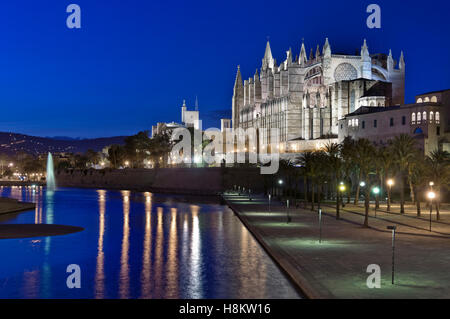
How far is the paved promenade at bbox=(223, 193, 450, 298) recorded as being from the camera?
→ 11.6 meters

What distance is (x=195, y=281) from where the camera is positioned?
14.4 meters

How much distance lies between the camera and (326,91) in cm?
8225

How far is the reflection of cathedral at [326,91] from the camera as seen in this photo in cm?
7688

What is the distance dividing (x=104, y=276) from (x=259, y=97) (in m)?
95.2

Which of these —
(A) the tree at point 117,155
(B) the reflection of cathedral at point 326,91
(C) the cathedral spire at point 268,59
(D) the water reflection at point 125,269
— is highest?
(C) the cathedral spire at point 268,59

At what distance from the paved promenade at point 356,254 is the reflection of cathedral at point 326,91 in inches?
2008

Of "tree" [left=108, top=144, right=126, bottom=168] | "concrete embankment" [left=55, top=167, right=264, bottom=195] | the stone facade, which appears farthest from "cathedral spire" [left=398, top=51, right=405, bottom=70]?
"tree" [left=108, top=144, right=126, bottom=168]

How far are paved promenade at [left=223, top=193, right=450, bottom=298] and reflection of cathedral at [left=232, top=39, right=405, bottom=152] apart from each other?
51.0 metres

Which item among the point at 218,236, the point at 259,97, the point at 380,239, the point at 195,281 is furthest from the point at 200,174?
the point at 195,281

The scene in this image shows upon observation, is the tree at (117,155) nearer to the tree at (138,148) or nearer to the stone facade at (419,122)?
the tree at (138,148)

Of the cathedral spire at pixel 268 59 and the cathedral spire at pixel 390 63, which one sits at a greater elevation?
the cathedral spire at pixel 268 59

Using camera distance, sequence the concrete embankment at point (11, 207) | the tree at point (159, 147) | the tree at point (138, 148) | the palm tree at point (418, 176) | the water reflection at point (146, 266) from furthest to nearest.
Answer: the tree at point (138, 148), the tree at point (159, 147), the concrete embankment at point (11, 207), the palm tree at point (418, 176), the water reflection at point (146, 266)

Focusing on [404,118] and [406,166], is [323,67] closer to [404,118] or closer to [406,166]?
[404,118]

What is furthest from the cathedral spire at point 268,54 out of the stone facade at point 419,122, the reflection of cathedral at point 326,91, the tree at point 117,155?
the stone facade at point 419,122
